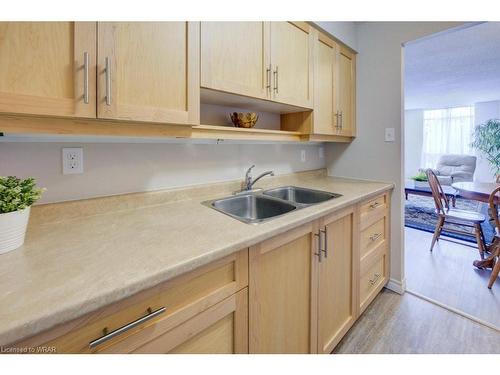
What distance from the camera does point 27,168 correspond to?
0.96 metres

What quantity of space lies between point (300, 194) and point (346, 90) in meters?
1.00

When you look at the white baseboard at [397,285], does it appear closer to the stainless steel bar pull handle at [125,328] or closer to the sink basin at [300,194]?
the sink basin at [300,194]

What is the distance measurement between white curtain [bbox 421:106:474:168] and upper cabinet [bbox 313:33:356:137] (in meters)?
6.36

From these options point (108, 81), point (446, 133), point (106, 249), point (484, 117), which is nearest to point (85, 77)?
point (108, 81)

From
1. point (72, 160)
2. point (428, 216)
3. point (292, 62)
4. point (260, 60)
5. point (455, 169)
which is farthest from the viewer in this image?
point (455, 169)

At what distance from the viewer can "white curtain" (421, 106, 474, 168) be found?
640 cm

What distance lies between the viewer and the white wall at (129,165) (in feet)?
3.18

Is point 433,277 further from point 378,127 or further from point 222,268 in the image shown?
point 222,268

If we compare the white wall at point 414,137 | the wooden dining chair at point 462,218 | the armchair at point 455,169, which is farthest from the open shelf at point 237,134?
the white wall at point 414,137

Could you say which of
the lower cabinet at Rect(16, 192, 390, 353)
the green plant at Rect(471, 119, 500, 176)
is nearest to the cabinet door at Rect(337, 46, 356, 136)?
the lower cabinet at Rect(16, 192, 390, 353)

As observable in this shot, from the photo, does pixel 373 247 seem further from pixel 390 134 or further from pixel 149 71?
pixel 149 71

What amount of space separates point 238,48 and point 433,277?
8.07ft

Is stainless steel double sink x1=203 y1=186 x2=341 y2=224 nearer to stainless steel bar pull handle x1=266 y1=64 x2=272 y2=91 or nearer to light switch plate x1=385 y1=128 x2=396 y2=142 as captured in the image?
stainless steel bar pull handle x1=266 y1=64 x2=272 y2=91

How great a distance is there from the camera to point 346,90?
203cm
